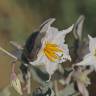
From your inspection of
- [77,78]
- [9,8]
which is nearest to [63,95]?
[77,78]

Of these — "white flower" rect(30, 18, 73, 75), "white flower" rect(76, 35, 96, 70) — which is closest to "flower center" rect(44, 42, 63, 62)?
"white flower" rect(30, 18, 73, 75)

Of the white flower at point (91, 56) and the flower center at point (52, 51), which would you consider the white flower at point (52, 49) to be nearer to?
the flower center at point (52, 51)

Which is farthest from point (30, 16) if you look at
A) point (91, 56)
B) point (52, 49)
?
point (91, 56)

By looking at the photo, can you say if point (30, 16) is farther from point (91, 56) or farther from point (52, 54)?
point (91, 56)

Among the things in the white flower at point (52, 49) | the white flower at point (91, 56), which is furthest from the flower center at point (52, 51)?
the white flower at point (91, 56)

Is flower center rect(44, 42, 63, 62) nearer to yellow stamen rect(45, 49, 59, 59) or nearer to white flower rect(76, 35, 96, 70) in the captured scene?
yellow stamen rect(45, 49, 59, 59)
